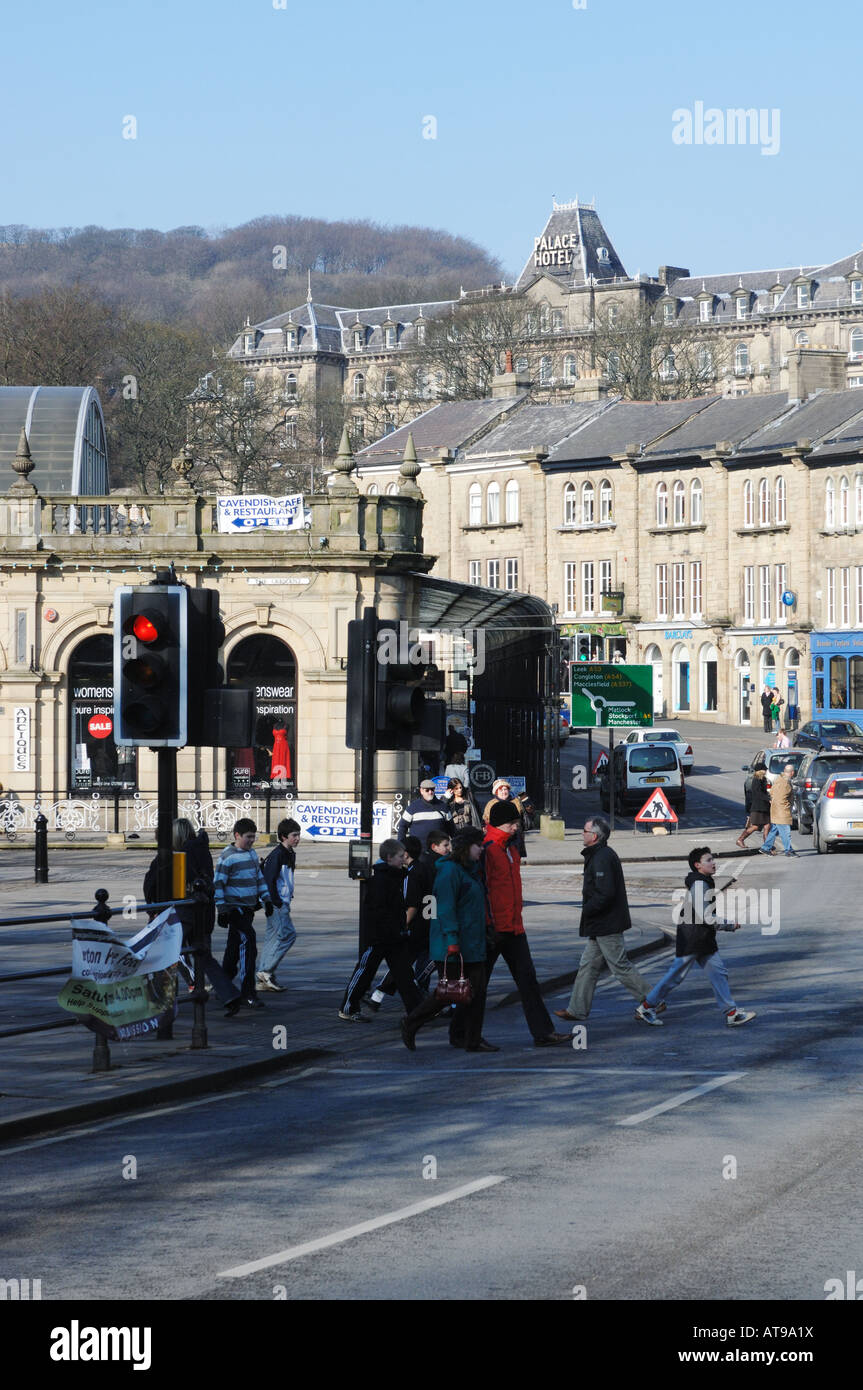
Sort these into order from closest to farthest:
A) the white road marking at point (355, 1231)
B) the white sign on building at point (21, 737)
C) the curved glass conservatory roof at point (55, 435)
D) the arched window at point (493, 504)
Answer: the white road marking at point (355, 1231) → the white sign on building at point (21, 737) → the curved glass conservatory roof at point (55, 435) → the arched window at point (493, 504)

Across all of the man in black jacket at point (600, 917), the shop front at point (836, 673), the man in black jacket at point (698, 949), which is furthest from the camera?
the shop front at point (836, 673)

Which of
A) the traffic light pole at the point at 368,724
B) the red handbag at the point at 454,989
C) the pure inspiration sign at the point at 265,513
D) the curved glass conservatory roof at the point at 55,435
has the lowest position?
the red handbag at the point at 454,989

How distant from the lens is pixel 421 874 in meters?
17.6

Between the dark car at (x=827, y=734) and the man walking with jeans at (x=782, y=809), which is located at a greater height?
the dark car at (x=827, y=734)

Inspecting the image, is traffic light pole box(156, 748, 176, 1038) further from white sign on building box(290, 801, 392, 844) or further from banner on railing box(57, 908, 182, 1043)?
white sign on building box(290, 801, 392, 844)

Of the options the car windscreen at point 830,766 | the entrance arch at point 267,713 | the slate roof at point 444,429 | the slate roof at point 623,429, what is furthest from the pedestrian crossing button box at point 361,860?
the slate roof at point 444,429

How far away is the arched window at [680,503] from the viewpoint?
85000 millimetres

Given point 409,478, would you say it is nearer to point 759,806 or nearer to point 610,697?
point 610,697

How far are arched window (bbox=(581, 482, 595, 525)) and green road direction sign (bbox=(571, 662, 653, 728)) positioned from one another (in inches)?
1884

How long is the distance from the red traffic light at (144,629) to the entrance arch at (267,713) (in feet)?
79.1

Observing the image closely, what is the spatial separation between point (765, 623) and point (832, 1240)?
73.0 m

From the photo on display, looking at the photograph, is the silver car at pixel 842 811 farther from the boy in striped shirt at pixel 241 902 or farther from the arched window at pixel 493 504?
the arched window at pixel 493 504

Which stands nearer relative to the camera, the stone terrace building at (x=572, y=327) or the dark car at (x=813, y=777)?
the dark car at (x=813, y=777)

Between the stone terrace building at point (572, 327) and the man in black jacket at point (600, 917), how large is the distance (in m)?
96.1
